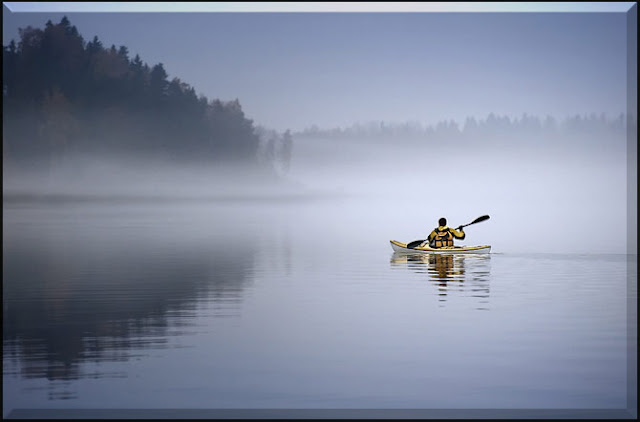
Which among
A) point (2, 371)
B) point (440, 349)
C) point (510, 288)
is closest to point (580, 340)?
point (440, 349)

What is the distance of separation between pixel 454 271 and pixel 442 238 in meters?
2.75

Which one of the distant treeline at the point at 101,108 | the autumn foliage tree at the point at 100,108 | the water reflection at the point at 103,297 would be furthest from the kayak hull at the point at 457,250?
the autumn foliage tree at the point at 100,108

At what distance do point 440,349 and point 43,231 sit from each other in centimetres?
2417

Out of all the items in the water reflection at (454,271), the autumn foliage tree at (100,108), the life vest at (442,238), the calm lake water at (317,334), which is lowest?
the calm lake water at (317,334)

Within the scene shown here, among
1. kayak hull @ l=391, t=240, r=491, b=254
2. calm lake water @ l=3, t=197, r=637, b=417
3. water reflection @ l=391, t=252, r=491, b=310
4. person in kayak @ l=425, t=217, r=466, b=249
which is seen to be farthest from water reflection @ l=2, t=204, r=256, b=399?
person in kayak @ l=425, t=217, r=466, b=249

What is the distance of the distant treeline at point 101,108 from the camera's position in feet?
231

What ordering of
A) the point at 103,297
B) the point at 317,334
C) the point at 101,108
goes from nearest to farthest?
the point at 317,334
the point at 103,297
the point at 101,108

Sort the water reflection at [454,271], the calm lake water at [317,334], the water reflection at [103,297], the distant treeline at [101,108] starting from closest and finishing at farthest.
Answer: the calm lake water at [317,334] < the water reflection at [103,297] < the water reflection at [454,271] < the distant treeline at [101,108]

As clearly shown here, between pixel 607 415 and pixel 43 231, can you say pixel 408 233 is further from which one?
pixel 607 415

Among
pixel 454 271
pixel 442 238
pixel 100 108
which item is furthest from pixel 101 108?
pixel 454 271

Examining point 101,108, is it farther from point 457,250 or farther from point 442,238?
point 457,250

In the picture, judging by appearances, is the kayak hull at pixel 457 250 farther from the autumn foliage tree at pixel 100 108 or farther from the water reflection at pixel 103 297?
the autumn foliage tree at pixel 100 108

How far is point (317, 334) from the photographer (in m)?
9.88

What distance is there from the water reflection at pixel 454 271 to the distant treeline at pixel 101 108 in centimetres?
5394
